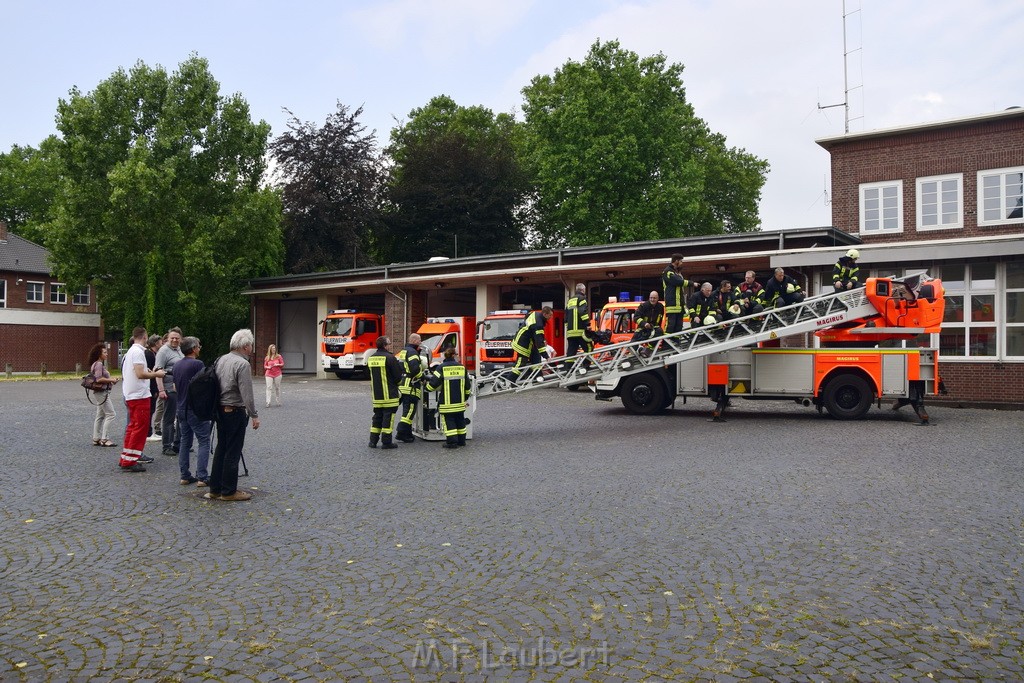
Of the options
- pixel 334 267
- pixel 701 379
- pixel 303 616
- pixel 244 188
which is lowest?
pixel 303 616

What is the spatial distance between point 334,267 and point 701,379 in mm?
28466

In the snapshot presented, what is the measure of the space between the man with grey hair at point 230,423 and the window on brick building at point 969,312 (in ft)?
56.3

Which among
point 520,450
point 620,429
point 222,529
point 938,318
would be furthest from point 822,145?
point 222,529

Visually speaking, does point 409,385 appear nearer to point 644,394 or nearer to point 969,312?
point 644,394

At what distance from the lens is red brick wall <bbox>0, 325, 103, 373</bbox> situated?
42.7 metres

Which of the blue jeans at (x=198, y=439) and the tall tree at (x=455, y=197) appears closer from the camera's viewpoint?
the blue jeans at (x=198, y=439)

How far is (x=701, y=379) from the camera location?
15336 millimetres

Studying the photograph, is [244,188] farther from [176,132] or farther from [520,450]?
[520,450]

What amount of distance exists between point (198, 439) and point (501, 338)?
51.7 feet

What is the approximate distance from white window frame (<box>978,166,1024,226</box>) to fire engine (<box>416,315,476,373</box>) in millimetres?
15776

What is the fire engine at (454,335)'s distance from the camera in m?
26.0

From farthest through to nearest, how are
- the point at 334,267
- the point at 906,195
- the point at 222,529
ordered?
the point at 334,267, the point at 906,195, the point at 222,529

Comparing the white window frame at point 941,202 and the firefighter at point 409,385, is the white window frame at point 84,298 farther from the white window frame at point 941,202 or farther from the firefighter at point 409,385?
the white window frame at point 941,202

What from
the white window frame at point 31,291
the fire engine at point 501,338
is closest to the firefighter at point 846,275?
the fire engine at point 501,338
